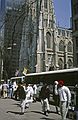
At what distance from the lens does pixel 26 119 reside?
13.3m

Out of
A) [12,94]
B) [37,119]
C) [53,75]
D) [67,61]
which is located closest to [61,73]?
[53,75]

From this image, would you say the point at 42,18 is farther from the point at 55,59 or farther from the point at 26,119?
the point at 26,119

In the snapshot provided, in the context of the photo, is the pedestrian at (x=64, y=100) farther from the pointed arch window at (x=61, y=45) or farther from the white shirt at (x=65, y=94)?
the pointed arch window at (x=61, y=45)

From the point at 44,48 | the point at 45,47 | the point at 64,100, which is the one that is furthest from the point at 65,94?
the point at 45,47

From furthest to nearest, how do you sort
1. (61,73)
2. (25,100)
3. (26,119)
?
(61,73) → (25,100) → (26,119)

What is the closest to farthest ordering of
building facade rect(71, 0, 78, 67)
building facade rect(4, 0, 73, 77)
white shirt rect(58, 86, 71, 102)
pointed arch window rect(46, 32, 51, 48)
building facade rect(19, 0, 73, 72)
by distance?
white shirt rect(58, 86, 71, 102) → building facade rect(71, 0, 78, 67) → building facade rect(4, 0, 73, 77) → building facade rect(19, 0, 73, 72) → pointed arch window rect(46, 32, 51, 48)

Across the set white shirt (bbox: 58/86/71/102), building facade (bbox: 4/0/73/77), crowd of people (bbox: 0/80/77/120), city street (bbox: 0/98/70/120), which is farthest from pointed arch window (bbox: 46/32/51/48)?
white shirt (bbox: 58/86/71/102)

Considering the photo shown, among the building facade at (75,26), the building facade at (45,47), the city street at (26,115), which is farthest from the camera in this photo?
the building facade at (45,47)

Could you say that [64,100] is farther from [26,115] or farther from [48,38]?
[48,38]

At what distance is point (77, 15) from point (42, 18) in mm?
47016

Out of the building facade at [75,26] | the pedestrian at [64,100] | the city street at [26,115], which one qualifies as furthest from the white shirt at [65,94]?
the building facade at [75,26]

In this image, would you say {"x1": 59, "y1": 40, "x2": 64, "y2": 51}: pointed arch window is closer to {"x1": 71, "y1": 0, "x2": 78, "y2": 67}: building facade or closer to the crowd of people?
{"x1": 71, "y1": 0, "x2": 78, "y2": 67}: building facade

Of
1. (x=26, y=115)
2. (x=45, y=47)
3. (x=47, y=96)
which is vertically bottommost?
(x=26, y=115)

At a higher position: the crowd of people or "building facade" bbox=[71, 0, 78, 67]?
"building facade" bbox=[71, 0, 78, 67]
